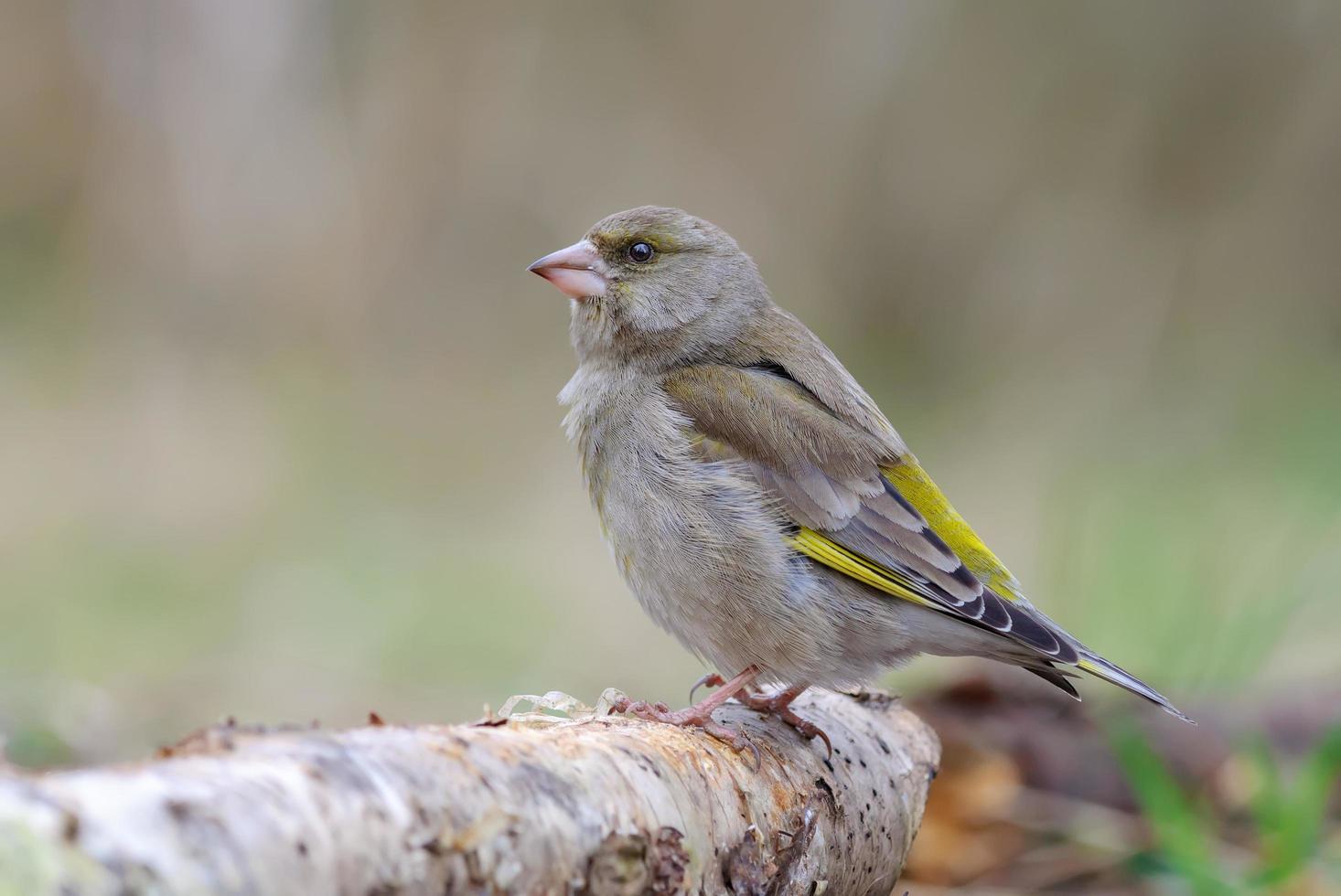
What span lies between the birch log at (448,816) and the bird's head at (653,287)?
146 centimetres

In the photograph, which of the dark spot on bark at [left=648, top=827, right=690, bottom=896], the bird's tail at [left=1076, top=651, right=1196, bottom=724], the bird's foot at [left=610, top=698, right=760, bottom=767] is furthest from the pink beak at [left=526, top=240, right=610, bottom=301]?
the dark spot on bark at [left=648, top=827, right=690, bottom=896]

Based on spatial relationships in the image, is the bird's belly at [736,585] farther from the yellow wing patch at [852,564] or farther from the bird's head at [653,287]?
the bird's head at [653,287]

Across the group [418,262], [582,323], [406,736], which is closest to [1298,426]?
[418,262]

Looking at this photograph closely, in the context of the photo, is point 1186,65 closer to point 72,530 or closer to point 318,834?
point 72,530

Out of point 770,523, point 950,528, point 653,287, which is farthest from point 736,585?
point 653,287

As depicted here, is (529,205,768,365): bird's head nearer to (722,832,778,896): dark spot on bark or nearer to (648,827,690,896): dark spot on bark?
(722,832,778,896): dark spot on bark

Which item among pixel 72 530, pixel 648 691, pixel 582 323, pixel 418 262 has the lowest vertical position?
pixel 648 691

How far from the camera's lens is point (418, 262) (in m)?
8.38

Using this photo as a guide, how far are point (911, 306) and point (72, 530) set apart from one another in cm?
531

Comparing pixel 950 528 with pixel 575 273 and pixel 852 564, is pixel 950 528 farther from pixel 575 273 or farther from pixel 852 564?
pixel 575 273

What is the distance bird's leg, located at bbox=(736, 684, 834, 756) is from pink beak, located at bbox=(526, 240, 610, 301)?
50.5 inches

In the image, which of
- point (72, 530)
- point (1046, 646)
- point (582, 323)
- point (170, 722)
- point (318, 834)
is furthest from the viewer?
point (72, 530)

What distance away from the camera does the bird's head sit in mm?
3920

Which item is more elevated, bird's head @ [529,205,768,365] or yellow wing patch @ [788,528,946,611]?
bird's head @ [529,205,768,365]
